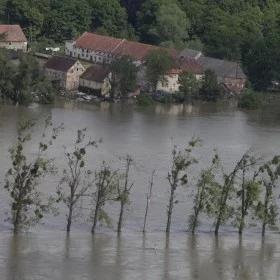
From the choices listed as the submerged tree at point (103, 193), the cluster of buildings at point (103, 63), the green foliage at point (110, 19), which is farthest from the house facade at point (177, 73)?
the submerged tree at point (103, 193)

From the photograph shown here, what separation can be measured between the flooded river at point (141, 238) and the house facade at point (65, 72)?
372 cm

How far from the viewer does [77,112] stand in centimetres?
1864

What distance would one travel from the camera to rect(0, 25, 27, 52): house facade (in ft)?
74.8

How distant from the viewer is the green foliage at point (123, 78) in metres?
20.4

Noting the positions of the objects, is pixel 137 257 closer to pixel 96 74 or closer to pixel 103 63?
pixel 96 74

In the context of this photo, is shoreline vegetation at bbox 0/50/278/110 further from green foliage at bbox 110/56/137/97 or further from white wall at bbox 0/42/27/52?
white wall at bbox 0/42/27/52

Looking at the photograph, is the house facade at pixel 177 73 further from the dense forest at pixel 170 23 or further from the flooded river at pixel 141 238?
the flooded river at pixel 141 238

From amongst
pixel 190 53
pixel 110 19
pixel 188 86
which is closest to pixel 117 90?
pixel 188 86

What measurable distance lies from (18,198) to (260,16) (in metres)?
14.9

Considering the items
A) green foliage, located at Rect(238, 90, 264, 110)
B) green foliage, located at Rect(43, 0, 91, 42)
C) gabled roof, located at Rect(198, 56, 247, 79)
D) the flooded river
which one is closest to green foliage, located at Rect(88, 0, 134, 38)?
green foliage, located at Rect(43, 0, 91, 42)

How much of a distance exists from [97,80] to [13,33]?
2997 mm

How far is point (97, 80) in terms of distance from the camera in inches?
817

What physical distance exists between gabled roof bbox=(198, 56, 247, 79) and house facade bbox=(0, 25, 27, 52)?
11.5 ft

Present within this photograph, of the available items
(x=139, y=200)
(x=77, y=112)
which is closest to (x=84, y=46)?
(x=77, y=112)
